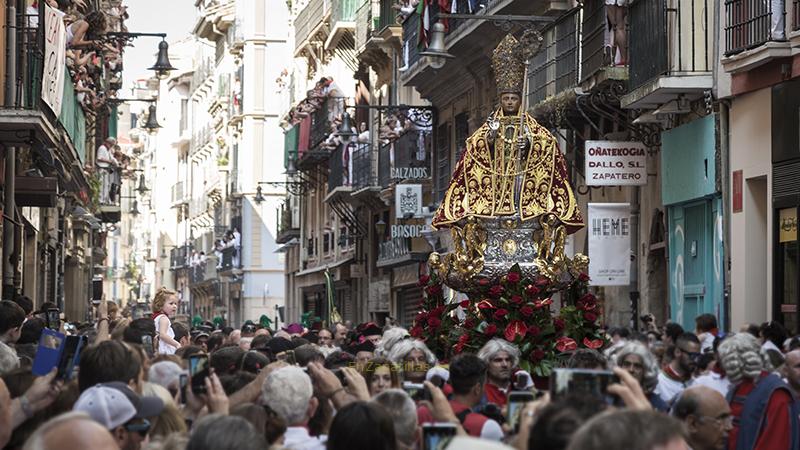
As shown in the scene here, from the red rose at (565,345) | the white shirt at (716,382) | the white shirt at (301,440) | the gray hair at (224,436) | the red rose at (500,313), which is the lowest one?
the white shirt at (301,440)

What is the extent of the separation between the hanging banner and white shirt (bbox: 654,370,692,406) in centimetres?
2726

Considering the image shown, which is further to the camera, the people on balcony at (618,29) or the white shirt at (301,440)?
the people on balcony at (618,29)

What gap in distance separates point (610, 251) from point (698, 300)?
6.06ft

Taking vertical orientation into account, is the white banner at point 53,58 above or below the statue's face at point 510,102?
above

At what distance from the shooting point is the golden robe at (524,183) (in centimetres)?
1619

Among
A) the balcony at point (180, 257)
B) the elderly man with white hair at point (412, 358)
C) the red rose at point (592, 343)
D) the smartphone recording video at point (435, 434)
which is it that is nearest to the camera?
the smartphone recording video at point (435, 434)

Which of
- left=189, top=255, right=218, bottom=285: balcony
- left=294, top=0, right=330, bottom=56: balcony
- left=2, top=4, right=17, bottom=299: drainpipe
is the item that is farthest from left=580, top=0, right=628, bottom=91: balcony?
left=189, top=255, right=218, bottom=285: balcony

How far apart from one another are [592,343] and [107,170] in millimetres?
36674

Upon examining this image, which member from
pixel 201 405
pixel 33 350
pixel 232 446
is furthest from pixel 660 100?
pixel 232 446

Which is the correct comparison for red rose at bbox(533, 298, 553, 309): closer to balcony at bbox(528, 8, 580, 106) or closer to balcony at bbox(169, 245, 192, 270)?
balcony at bbox(528, 8, 580, 106)

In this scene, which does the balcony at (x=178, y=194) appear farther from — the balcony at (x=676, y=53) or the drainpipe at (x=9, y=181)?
the balcony at (x=676, y=53)

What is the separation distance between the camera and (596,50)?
2552 centimetres

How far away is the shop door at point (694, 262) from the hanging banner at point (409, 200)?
1553 cm

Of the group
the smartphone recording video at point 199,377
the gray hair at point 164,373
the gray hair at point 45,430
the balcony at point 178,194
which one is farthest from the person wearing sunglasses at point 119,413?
the balcony at point 178,194
